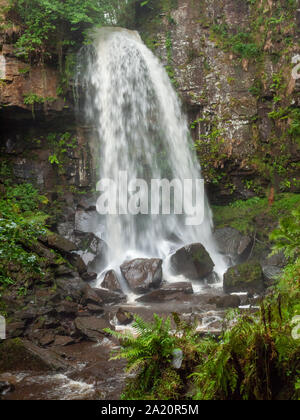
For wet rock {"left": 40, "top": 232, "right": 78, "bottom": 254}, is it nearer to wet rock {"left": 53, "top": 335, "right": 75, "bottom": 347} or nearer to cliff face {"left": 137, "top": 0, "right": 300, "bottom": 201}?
wet rock {"left": 53, "top": 335, "right": 75, "bottom": 347}

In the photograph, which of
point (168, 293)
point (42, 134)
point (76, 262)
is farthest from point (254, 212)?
point (42, 134)

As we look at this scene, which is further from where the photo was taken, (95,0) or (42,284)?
(95,0)

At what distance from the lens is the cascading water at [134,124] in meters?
13.2

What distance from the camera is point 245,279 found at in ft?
29.9

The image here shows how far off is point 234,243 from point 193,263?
257cm

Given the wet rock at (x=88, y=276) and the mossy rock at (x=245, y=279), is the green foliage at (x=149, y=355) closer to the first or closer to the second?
the mossy rock at (x=245, y=279)

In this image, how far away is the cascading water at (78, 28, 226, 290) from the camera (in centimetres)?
1323

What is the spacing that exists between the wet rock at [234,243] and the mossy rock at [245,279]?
226 centimetres

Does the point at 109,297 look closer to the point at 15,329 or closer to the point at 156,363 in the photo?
the point at 15,329

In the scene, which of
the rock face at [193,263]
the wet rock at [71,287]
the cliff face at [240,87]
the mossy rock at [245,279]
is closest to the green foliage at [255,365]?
the wet rock at [71,287]
